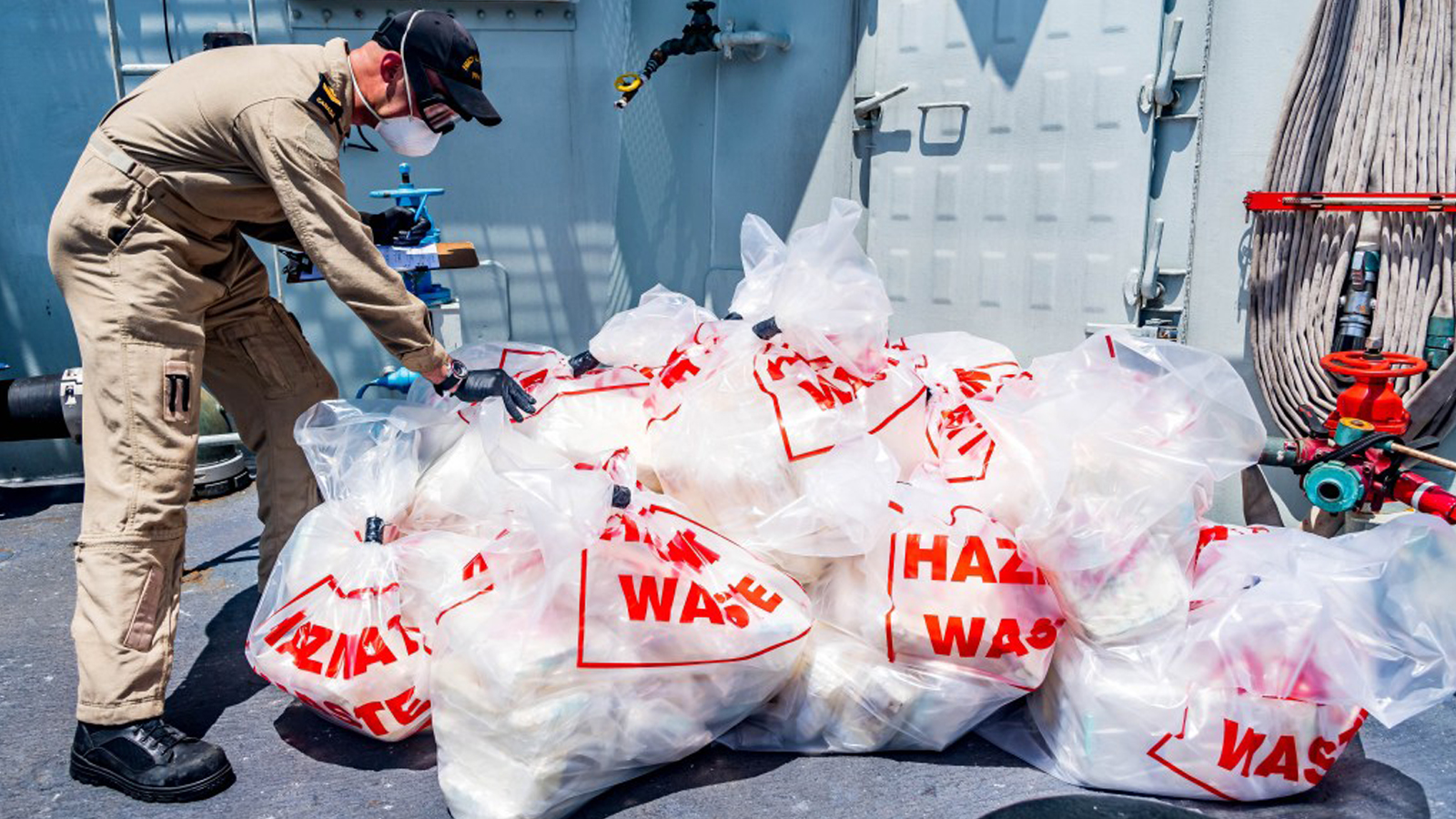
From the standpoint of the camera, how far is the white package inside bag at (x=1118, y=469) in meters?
1.98

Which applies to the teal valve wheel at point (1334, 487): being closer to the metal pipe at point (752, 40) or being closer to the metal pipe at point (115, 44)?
the metal pipe at point (752, 40)

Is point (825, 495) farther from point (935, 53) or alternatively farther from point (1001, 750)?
point (935, 53)

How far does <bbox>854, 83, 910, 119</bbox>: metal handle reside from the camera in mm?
3555

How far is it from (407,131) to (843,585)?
4.61ft

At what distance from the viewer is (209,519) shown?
353 centimetres

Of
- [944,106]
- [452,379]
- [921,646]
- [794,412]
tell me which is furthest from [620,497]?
[944,106]

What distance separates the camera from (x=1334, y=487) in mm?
2633

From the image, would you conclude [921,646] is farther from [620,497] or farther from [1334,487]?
[1334,487]

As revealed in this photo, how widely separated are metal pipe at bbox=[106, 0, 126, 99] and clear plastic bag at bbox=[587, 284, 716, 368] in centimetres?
219

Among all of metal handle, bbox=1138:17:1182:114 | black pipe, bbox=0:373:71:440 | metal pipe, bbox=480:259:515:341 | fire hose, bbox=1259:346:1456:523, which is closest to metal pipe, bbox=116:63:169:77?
black pipe, bbox=0:373:71:440

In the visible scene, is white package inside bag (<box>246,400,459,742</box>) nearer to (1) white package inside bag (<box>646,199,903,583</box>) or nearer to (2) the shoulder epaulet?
(1) white package inside bag (<box>646,199,903,583</box>)

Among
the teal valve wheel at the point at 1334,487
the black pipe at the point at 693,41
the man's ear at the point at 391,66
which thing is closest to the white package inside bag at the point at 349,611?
the man's ear at the point at 391,66

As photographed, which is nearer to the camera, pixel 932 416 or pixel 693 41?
pixel 932 416

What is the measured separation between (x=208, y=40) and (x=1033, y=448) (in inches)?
112
